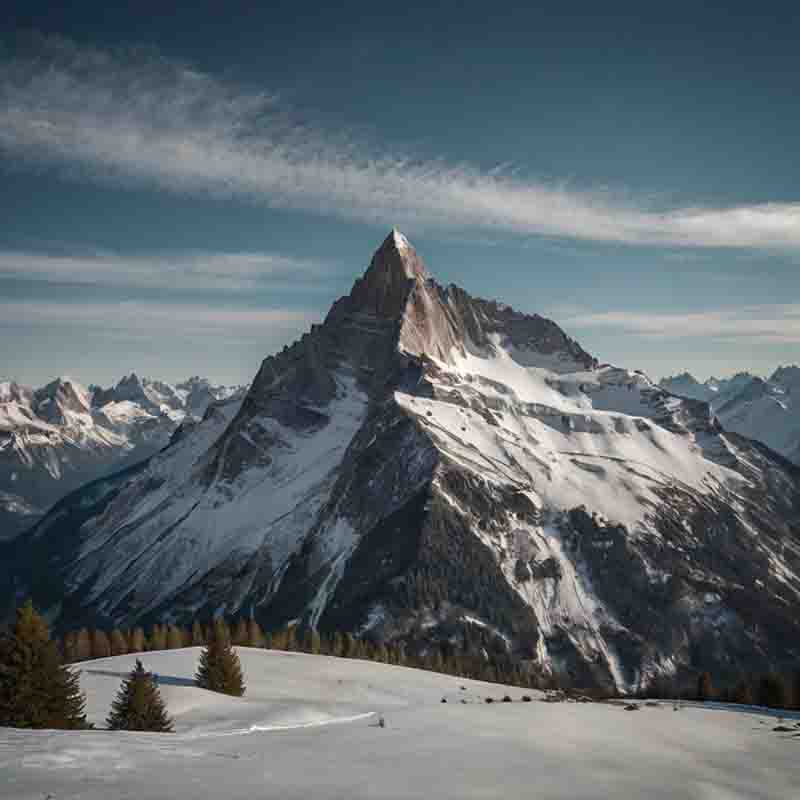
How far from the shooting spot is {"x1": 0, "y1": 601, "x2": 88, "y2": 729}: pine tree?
125 ft

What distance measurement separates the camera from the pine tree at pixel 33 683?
38.0 meters

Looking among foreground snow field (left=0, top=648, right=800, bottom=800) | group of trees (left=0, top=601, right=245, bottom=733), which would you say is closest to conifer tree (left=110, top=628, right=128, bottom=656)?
foreground snow field (left=0, top=648, right=800, bottom=800)

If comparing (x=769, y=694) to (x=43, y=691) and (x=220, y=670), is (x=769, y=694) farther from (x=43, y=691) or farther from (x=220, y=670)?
(x=43, y=691)

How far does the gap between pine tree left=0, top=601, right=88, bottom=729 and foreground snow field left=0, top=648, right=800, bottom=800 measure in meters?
6.81

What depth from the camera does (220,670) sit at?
56469 mm

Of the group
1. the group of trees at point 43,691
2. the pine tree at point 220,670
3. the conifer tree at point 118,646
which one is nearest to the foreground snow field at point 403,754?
the pine tree at point 220,670

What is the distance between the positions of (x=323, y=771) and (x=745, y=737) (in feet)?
95.3

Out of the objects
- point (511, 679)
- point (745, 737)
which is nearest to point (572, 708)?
point (745, 737)

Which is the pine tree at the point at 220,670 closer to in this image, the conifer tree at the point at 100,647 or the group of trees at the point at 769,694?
the group of trees at the point at 769,694

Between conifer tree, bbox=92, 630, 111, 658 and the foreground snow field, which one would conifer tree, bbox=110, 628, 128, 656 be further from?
the foreground snow field

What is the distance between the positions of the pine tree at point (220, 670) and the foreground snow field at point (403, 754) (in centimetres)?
224

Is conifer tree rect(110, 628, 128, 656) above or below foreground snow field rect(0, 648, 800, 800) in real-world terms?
below

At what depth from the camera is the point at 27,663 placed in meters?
Answer: 38.9

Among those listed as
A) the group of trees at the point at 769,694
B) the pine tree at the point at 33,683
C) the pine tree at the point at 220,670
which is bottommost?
the group of trees at the point at 769,694
